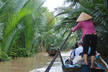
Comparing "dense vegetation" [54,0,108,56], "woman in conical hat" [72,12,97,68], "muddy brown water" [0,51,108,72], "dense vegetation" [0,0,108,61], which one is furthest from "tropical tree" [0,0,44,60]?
"woman in conical hat" [72,12,97,68]

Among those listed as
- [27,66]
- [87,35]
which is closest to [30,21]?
[27,66]

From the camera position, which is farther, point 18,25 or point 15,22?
point 18,25

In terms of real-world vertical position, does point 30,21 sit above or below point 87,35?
above

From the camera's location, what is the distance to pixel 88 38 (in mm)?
4859

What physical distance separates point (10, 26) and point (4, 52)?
1.52m

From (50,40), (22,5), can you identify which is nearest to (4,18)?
(22,5)

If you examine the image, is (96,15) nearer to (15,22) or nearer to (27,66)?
(27,66)

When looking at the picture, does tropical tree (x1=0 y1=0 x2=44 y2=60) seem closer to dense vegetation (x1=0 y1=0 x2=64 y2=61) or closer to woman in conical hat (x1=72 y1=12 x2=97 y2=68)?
dense vegetation (x1=0 y1=0 x2=64 y2=61)

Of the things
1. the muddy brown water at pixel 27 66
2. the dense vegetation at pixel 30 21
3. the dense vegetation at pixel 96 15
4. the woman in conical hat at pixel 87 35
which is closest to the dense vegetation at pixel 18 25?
the dense vegetation at pixel 30 21

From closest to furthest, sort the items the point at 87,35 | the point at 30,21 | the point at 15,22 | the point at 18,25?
1. the point at 87,35
2. the point at 15,22
3. the point at 18,25
4. the point at 30,21

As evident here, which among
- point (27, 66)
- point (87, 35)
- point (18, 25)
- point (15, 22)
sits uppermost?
point (15, 22)

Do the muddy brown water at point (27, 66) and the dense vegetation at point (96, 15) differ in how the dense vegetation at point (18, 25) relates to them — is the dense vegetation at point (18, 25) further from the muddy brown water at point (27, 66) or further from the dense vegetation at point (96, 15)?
the muddy brown water at point (27, 66)

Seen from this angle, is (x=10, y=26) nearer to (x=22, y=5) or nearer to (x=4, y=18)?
(x=4, y=18)

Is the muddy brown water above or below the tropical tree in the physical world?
below
